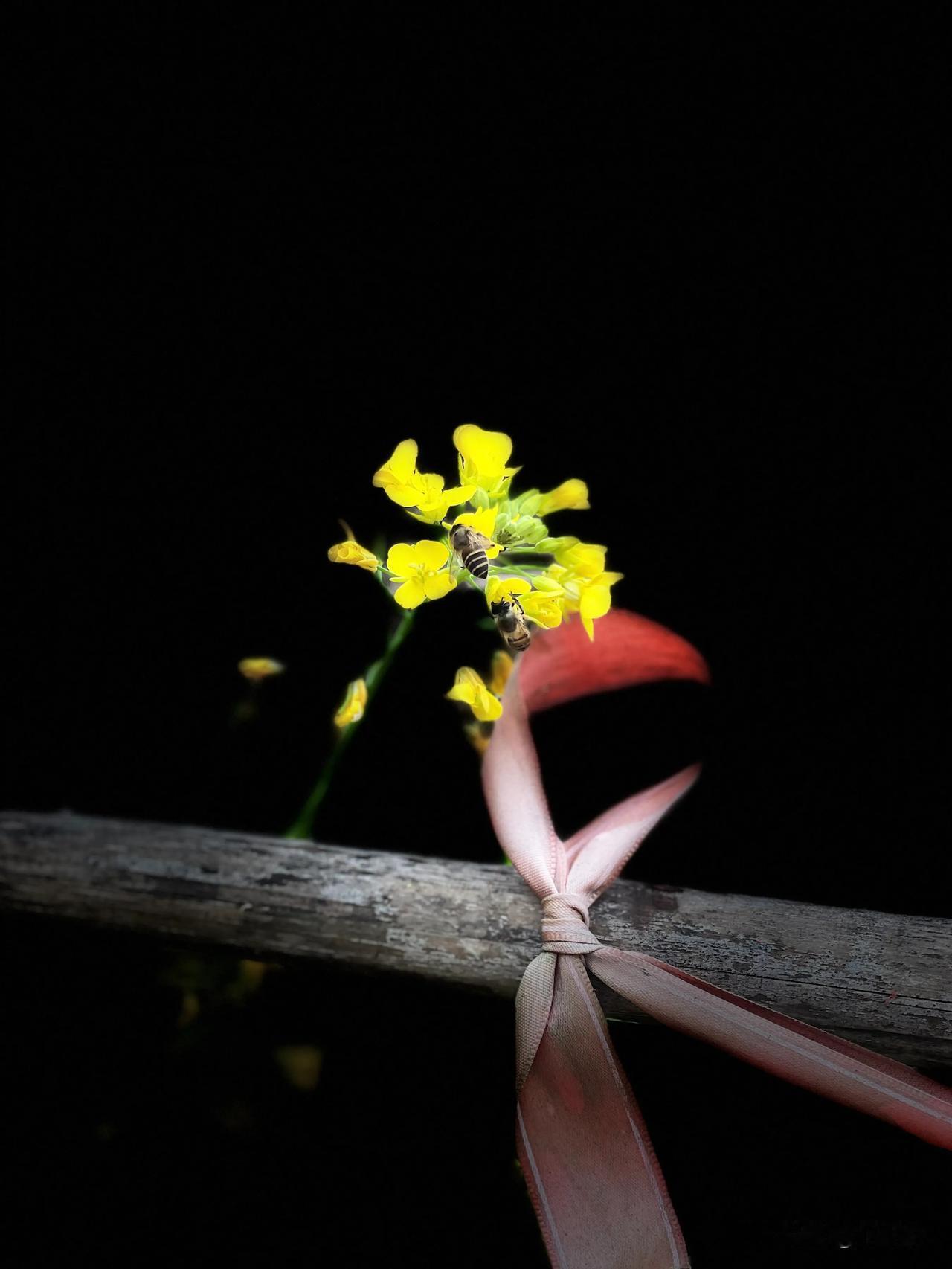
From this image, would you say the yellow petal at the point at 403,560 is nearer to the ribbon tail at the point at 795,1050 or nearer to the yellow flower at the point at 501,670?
the yellow flower at the point at 501,670

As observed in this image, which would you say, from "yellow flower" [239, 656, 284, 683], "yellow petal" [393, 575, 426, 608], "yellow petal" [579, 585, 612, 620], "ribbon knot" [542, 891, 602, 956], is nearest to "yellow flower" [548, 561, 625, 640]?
"yellow petal" [579, 585, 612, 620]

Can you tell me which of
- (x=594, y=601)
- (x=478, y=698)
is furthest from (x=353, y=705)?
(x=594, y=601)

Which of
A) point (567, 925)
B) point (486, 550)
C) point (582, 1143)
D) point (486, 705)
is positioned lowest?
point (582, 1143)

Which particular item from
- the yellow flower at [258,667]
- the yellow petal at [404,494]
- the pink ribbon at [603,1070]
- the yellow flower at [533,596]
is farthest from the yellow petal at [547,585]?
the yellow flower at [258,667]

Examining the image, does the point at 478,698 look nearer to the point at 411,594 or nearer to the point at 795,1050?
the point at 411,594

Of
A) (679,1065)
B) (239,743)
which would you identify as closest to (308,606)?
(239,743)

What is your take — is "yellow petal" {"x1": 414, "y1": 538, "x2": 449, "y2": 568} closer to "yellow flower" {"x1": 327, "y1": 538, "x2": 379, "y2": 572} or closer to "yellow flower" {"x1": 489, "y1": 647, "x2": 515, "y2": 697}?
"yellow flower" {"x1": 327, "y1": 538, "x2": 379, "y2": 572}

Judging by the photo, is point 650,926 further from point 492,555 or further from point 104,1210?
point 104,1210
